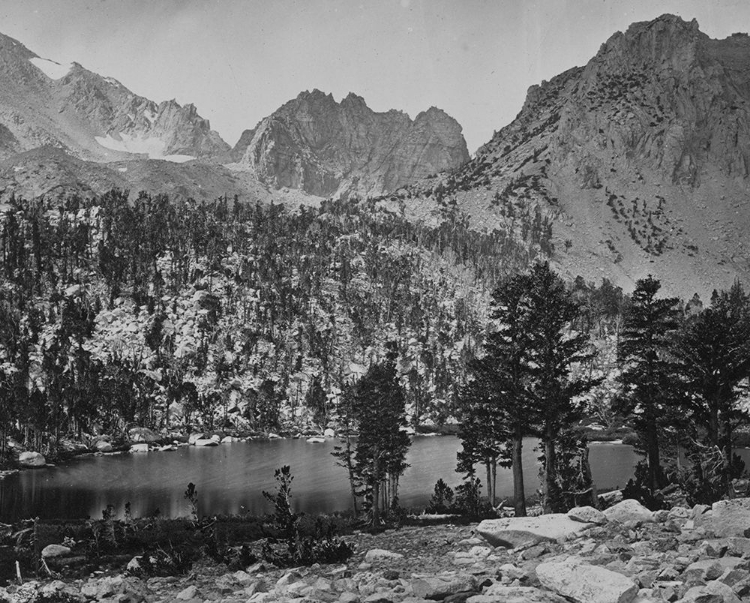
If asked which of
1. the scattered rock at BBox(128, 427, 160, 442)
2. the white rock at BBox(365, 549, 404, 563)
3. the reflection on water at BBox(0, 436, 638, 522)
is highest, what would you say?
the white rock at BBox(365, 549, 404, 563)

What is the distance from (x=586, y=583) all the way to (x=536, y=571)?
2.02 meters

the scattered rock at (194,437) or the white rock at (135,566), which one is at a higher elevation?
the white rock at (135,566)

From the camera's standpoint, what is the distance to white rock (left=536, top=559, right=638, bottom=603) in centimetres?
1148

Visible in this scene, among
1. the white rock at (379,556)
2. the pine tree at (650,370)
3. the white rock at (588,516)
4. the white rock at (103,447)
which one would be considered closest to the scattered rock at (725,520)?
the white rock at (588,516)

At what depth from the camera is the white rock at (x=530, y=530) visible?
64.2 feet


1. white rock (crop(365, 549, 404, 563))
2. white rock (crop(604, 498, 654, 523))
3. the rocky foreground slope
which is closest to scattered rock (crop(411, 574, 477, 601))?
the rocky foreground slope

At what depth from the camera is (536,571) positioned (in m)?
14.0

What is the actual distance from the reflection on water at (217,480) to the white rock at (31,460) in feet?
18.3

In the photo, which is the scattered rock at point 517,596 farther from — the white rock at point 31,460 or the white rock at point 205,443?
the white rock at point 205,443

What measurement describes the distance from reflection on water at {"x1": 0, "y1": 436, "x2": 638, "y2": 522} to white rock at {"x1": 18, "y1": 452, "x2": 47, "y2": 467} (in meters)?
5.57

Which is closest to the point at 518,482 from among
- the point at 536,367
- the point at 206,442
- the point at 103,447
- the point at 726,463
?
the point at 536,367

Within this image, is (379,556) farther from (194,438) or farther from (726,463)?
(194,438)

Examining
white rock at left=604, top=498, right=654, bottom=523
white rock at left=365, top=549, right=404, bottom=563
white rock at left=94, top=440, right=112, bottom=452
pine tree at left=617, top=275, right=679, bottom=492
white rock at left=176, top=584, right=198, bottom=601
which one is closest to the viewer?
white rock at left=604, top=498, right=654, bottom=523

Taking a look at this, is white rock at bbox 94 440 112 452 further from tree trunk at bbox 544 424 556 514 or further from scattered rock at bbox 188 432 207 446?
tree trunk at bbox 544 424 556 514
